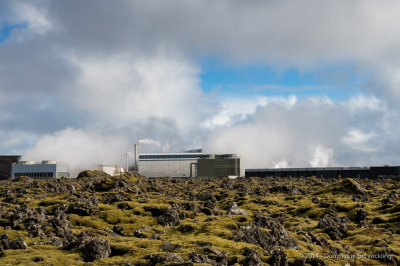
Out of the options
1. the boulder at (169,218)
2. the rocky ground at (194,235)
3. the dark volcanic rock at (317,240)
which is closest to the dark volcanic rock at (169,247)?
the rocky ground at (194,235)

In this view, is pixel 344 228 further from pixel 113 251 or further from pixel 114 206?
pixel 114 206

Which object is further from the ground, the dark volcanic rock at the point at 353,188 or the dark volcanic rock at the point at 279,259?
the dark volcanic rock at the point at 353,188

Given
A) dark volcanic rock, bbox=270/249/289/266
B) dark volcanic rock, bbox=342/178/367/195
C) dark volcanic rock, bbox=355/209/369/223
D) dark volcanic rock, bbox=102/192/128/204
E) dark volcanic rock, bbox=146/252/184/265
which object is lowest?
dark volcanic rock, bbox=270/249/289/266

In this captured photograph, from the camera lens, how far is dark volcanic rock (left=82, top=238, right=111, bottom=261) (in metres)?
38.0

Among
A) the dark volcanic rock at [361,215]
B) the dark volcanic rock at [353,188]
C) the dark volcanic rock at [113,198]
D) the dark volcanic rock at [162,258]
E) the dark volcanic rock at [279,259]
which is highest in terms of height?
the dark volcanic rock at [353,188]

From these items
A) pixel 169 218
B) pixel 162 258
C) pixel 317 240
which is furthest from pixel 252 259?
pixel 169 218

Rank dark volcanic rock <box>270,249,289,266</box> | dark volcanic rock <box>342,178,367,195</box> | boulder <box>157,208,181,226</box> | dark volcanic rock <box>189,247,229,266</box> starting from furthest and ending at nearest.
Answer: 1. dark volcanic rock <box>342,178,367,195</box>
2. boulder <box>157,208,181,226</box>
3. dark volcanic rock <box>270,249,289,266</box>
4. dark volcanic rock <box>189,247,229,266</box>

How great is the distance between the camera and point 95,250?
125ft

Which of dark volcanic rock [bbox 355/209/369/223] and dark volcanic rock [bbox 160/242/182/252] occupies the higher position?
dark volcanic rock [bbox 355/209/369/223]

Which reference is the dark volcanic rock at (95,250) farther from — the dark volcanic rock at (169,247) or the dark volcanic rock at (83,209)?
the dark volcanic rock at (83,209)

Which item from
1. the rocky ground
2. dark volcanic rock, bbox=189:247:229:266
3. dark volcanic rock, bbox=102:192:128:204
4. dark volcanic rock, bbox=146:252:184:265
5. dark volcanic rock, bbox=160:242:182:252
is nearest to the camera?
dark volcanic rock, bbox=146:252:184:265

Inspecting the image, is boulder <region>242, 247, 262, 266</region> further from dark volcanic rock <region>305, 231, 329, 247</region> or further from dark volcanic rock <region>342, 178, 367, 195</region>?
dark volcanic rock <region>342, 178, 367, 195</region>

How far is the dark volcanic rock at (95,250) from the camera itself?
3803 cm

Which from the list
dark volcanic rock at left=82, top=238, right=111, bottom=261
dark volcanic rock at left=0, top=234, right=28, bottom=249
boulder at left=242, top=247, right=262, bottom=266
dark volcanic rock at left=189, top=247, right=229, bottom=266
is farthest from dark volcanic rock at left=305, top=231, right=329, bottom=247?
Result: dark volcanic rock at left=0, top=234, right=28, bottom=249
